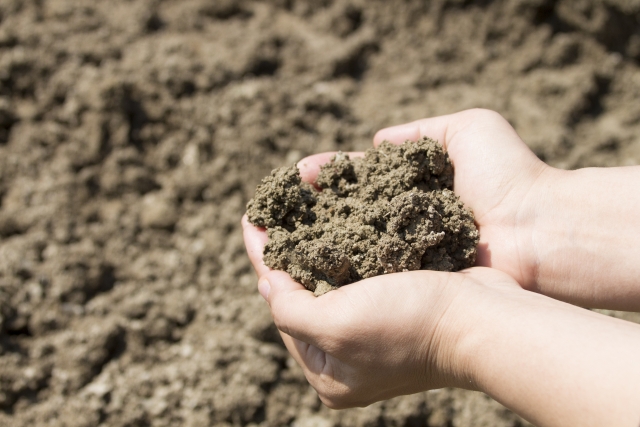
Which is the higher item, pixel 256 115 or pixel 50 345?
pixel 256 115

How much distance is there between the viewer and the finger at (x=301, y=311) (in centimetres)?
150

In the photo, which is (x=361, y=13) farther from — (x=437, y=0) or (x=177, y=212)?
(x=177, y=212)

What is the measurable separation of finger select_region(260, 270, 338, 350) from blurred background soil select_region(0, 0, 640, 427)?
36.0 inches

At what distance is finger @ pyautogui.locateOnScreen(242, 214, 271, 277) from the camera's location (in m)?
1.93

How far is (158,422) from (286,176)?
1267mm


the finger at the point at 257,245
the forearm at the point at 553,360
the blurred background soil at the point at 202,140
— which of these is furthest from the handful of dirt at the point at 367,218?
the blurred background soil at the point at 202,140

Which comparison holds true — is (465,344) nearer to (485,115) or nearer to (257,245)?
(257,245)

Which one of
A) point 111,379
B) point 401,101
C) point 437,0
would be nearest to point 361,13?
point 437,0

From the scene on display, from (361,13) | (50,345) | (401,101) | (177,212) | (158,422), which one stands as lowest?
(158,422)

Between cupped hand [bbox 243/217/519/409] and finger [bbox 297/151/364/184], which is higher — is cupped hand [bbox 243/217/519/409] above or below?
below

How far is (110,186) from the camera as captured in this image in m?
3.11

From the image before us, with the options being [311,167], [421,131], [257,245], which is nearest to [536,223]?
[421,131]

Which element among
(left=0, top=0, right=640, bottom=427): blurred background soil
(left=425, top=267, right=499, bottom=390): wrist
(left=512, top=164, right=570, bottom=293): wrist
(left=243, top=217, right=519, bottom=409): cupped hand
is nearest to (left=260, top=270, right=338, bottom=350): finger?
(left=243, top=217, right=519, bottom=409): cupped hand

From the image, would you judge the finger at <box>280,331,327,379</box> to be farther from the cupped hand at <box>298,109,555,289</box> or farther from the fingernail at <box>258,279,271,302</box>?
the cupped hand at <box>298,109,555,289</box>
